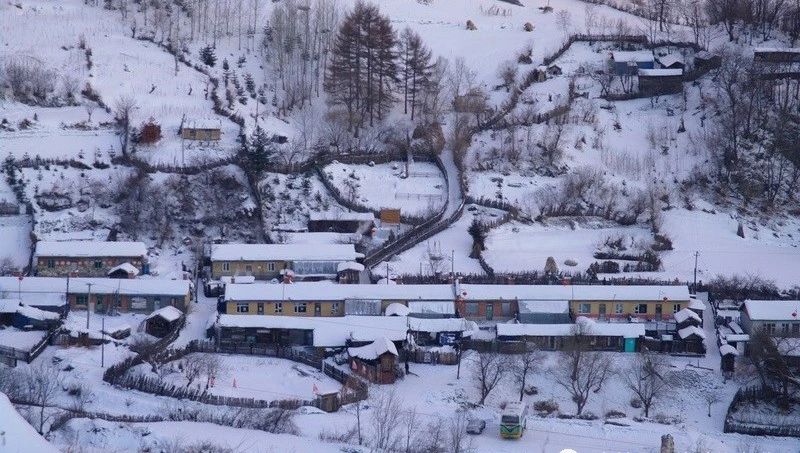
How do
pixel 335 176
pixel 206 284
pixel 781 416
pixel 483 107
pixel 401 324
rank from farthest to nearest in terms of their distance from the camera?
1. pixel 483 107
2. pixel 335 176
3. pixel 206 284
4. pixel 401 324
5. pixel 781 416

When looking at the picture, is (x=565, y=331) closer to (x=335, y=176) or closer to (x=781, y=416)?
(x=781, y=416)

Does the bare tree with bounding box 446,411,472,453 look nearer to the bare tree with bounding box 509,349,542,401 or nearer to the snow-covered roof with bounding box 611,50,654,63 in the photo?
the bare tree with bounding box 509,349,542,401

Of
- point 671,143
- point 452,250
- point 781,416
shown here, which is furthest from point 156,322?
point 671,143

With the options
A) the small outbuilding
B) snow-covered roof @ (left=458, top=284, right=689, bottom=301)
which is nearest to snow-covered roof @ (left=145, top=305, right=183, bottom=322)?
the small outbuilding

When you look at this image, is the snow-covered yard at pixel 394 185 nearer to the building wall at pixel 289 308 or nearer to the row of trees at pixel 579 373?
the building wall at pixel 289 308

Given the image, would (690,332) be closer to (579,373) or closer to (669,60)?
(579,373)

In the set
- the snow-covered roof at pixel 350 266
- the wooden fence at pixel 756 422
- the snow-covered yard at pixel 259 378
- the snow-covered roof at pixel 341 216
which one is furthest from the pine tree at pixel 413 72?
the wooden fence at pixel 756 422

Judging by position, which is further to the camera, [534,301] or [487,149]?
[487,149]
